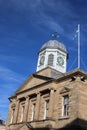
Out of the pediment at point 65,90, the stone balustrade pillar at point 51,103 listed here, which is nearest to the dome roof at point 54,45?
the stone balustrade pillar at point 51,103

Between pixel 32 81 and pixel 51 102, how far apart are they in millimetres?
7040

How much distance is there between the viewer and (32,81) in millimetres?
36312

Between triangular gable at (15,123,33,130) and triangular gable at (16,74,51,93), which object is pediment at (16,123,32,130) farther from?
triangular gable at (16,74,51,93)

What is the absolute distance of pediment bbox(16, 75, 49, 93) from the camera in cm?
3395

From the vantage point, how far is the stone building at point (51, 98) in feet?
90.3

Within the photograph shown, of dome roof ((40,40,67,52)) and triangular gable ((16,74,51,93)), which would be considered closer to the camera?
triangular gable ((16,74,51,93))

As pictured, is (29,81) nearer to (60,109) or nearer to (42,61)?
(42,61)

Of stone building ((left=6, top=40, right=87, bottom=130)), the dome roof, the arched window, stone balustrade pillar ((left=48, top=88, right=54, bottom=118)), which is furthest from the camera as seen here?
the dome roof

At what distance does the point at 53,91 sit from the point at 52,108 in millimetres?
2140

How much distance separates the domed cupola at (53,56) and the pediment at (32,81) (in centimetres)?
276

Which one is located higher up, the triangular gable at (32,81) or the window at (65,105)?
the triangular gable at (32,81)

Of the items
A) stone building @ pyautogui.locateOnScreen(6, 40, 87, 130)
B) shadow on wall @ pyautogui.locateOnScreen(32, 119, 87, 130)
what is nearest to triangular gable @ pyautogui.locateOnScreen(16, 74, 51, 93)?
stone building @ pyautogui.locateOnScreen(6, 40, 87, 130)

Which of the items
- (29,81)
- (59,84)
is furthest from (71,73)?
(29,81)

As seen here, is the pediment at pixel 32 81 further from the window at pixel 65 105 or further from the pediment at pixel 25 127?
the pediment at pixel 25 127
